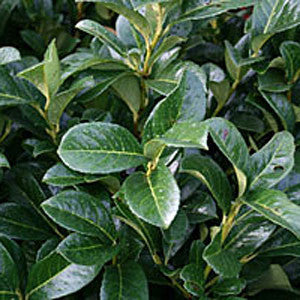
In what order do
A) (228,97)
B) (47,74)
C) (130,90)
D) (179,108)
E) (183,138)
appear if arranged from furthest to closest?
(228,97)
(130,90)
(47,74)
(179,108)
(183,138)

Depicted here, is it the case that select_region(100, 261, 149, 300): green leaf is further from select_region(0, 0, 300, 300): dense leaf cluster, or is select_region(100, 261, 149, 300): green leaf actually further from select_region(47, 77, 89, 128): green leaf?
select_region(47, 77, 89, 128): green leaf

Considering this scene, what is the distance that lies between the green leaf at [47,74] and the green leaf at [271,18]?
41 cm

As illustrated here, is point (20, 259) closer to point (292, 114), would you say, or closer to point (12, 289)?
point (12, 289)

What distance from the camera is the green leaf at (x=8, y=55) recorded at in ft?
3.11

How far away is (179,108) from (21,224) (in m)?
0.42

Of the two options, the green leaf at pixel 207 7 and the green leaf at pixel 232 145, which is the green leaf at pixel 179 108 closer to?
the green leaf at pixel 232 145

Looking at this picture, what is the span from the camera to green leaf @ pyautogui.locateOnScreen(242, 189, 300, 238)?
68 cm

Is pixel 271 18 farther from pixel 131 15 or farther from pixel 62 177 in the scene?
pixel 62 177

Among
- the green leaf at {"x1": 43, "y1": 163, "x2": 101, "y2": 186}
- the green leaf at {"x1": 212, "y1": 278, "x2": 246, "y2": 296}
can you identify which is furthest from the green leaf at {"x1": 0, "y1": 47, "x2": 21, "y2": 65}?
the green leaf at {"x1": 212, "y1": 278, "x2": 246, "y2": 296}

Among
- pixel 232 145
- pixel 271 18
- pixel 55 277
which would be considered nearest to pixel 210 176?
pixel 232 145

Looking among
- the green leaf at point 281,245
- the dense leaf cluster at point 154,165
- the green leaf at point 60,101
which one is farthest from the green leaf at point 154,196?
the green leaf at point 281,245

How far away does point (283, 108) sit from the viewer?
102 centimetres

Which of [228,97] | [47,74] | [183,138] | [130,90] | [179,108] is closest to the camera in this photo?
[183,138]

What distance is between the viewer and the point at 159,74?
3.25ft
